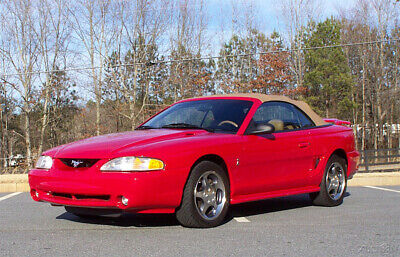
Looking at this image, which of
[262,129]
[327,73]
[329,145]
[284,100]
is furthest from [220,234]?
[327,73]

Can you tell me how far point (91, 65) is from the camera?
112 ft

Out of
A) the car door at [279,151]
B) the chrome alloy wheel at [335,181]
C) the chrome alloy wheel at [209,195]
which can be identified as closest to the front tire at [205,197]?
Result: the chrome alloy wheel at [209,195]

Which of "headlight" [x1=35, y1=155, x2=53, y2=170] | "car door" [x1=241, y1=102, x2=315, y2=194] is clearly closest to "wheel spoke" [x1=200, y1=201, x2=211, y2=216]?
"car door" [x1=241, y1=102, x2=315, y2=194]

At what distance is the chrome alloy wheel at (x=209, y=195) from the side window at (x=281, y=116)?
1174 millimetres

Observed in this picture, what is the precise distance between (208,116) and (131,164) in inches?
68.8

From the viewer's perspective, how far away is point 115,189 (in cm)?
482

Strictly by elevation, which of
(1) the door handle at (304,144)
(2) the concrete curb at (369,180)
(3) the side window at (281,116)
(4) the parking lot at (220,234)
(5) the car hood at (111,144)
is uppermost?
(3) the side window at (281,116)

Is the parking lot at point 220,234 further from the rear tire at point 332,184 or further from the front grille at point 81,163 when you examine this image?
the front grille at point 81,163

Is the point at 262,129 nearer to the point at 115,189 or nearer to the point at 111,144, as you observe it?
the point at 111,144

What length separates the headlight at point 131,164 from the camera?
489 centimetres

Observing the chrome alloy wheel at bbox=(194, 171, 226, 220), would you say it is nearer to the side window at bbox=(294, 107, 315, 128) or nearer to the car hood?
the car hood

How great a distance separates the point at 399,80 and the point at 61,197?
5129 centimetres

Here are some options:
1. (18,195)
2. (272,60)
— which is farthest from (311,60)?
(18,195)

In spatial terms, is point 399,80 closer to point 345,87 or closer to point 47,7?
point 345,87
